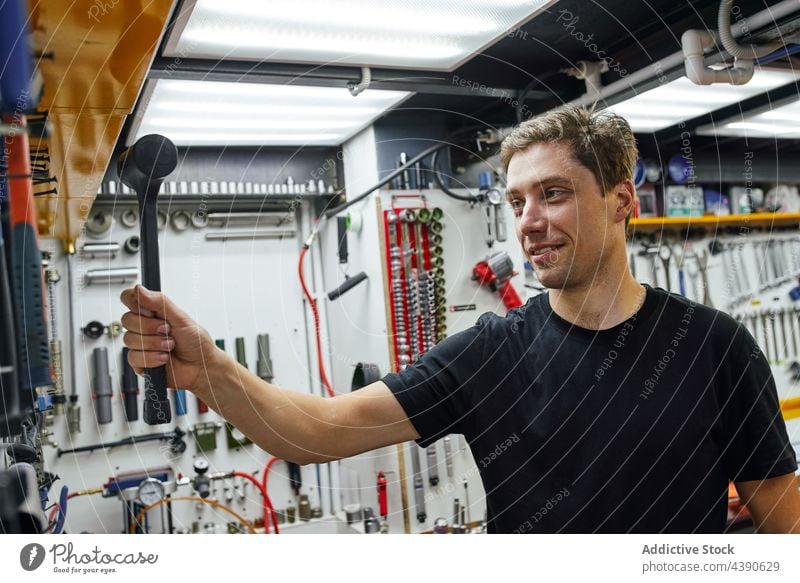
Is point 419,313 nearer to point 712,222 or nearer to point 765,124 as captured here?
point 765,124

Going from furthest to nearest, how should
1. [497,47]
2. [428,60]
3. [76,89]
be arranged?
[497,47]
[428,60]
[76,89]

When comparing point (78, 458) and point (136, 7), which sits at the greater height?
point (136, 7)

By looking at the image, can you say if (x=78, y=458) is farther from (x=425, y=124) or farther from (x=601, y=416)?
(x=601, y=416)

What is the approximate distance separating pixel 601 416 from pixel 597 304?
147 millimetres

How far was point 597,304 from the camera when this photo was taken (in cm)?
80

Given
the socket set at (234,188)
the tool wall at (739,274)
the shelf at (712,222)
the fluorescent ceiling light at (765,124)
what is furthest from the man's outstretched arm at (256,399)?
the tool wall at (739,274)

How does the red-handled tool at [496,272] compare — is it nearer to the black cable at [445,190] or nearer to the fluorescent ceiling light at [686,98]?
the black cable at [445,190]

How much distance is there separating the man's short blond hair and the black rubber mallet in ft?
1.36

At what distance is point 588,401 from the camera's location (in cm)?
75

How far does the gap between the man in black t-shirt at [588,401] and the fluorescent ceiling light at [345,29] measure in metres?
0.40

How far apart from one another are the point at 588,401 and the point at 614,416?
1.3 inches

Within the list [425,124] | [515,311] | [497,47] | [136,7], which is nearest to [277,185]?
[425,124]

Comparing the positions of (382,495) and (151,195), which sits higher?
(151,195)

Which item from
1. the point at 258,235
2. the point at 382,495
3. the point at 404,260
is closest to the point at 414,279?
the point at 404,260
